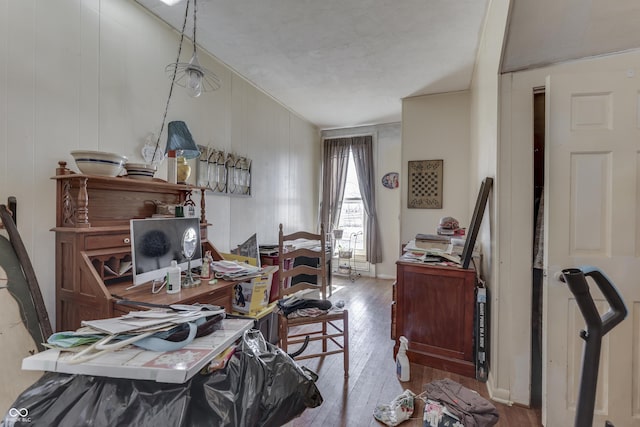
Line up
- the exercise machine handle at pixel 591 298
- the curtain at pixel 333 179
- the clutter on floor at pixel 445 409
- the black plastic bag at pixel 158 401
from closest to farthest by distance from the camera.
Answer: the black plastic bag at pixel 158 401
the exercise machine handle at pixel 591 298
the clutter on floor at pixel 445 409
the curtain at pixel 333 179

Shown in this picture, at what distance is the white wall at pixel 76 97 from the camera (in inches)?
60.8

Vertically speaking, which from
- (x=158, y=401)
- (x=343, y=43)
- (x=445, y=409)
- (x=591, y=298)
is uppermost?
(x=343, y=43)

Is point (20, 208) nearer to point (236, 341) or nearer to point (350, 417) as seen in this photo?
point (236, 341)

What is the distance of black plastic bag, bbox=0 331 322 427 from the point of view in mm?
784

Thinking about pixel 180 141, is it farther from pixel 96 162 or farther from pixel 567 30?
pixel 567 30

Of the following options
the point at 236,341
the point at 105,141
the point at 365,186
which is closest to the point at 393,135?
the point at 365,186

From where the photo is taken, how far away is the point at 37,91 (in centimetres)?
162

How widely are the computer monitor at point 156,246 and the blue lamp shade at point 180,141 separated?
0.57 meters

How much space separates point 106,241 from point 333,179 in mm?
4122

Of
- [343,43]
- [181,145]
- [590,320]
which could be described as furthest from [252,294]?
[343,43]

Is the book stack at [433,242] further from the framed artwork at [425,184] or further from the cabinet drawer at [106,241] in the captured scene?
the cabinet drawer at [106,241]

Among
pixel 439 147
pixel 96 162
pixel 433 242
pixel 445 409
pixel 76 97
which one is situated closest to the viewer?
pixel 445 409

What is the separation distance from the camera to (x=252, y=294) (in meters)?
2.25

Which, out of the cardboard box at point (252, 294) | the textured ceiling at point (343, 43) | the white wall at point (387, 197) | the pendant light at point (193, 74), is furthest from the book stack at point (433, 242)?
the white wall at point (387, 197)
